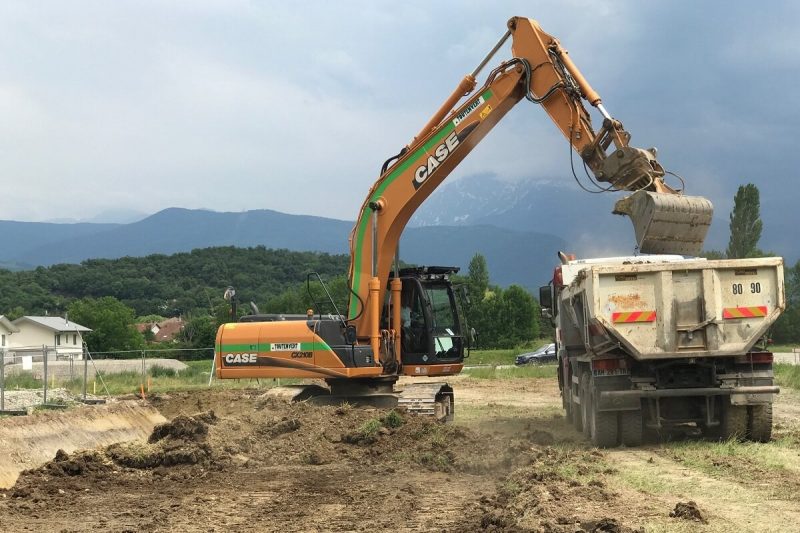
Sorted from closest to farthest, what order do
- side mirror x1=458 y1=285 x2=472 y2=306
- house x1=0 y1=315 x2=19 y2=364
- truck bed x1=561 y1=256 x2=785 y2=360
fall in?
truck bed x1=561 y1=256 x2=785 y2=360 → side mirror x1=458 y1=285 x2=472 y2=306 → house x1=0 y1=315 x2=19 y2=364

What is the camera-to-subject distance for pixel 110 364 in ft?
139

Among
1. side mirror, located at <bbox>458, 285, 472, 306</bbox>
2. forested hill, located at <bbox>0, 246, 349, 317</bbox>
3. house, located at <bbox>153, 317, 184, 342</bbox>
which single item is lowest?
side mirror, located at <bbox>458, 285, 472, 306</bbox>

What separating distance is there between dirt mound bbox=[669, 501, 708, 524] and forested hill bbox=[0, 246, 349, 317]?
110 m

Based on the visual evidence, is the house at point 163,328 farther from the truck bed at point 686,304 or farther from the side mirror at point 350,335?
the truck bed at point 686,304

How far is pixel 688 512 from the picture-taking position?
23.5 feet

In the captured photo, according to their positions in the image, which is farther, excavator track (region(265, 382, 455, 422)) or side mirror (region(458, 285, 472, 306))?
side mirror (region(458, 285, 472, 306))

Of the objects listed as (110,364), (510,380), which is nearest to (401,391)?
(510,380)

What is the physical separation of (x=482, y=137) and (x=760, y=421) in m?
6.29

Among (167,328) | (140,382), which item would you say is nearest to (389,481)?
(140,382)

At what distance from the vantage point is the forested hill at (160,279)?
122 metres

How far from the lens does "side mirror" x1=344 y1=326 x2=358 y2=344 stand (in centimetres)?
1524

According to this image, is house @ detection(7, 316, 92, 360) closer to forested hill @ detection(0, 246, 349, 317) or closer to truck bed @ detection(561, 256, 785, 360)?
forested hill @ detection(0, 246, 349, 317)

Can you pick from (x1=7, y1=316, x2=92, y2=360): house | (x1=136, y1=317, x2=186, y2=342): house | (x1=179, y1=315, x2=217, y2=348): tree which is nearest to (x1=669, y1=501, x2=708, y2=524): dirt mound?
(x1=179, y1=315, x2=217, y2=348): tree

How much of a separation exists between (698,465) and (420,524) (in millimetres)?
3988
